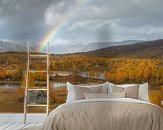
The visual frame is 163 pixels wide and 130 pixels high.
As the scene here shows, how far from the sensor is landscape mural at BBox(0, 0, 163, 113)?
679 centimetres

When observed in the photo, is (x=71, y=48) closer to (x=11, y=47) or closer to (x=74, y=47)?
(x=74, y=47)

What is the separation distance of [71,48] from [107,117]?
2.84 metres

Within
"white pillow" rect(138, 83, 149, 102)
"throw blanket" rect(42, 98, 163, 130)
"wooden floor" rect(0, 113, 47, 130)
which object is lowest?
"wooden floor" rect(0, 113, 47, 130)

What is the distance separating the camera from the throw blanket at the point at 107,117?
14.3 feet

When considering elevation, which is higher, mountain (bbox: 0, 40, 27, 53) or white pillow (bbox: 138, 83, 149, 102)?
mountain (bbox: 0, 40, 27, 53)

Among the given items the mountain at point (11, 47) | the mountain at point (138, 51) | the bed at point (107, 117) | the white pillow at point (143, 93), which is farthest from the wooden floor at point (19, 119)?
the bed at point (107, 117)

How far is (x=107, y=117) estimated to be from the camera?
4375 millimetres

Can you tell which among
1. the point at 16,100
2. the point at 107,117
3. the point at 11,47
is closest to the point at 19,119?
the point at 16,100

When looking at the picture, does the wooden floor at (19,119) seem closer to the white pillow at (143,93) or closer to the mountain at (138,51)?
the mountain at (138,51)

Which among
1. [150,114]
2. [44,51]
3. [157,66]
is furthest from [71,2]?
[150,114]

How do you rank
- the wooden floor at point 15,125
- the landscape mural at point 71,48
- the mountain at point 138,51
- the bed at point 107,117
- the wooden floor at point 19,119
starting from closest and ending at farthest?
the bed at point 107,117 < the wooden floor at point 15,125 < the wooden floor at point 19,119 < the landscape mural at point 71,48 < the mountain at point 138,51

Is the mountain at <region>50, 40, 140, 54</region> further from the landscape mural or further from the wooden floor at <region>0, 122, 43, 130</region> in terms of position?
the wooden floor at <region>0, 122, 43, 130</region>

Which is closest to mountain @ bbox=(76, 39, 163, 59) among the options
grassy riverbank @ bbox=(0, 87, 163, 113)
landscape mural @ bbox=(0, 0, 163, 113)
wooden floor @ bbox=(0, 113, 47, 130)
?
landscape mural @ bbox=(0, 0, 163, 113)

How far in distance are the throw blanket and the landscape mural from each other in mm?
2311
